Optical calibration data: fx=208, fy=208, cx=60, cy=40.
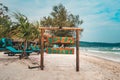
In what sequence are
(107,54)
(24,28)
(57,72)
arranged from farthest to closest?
(107,54), (24,28), (57,72)

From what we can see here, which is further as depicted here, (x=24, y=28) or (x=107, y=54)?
(x=107, y=54)

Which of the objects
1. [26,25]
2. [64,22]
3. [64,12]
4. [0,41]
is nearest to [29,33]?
[26,25]

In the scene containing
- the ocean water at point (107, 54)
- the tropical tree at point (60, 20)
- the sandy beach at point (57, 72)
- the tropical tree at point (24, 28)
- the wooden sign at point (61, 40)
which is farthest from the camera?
the tropical tree at point (60, 20)

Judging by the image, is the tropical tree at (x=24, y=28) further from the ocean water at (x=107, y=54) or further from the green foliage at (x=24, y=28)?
the ocean water at (x=107, y=54)

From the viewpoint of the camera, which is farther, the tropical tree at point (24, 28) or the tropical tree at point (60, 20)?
the tropical tree at point (60, 20)

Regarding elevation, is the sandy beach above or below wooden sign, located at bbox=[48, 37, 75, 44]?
below

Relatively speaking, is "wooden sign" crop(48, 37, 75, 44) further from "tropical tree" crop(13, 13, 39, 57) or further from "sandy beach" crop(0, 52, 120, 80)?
"tropical tree" crop(13, 13, 39, 57)

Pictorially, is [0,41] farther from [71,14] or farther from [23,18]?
[71,14]

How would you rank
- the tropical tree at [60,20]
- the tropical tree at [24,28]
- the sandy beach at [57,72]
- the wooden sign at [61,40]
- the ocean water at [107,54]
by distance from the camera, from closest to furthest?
the sandy beach at [57,72]
the wooden sign at [61,40]
the tropical tree at [24,28]
the ocean water at [107,54]
the tropical tree at [60,20]

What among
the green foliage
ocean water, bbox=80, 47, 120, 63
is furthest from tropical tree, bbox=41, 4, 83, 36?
the green foliage

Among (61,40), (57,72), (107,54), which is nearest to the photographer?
(57,72)

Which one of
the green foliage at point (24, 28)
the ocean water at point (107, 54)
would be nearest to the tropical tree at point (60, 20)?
the ocean water at point (107, 54)

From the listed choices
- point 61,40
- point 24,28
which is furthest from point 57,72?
point 24,28

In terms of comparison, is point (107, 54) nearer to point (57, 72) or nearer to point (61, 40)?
point (61, 40)
